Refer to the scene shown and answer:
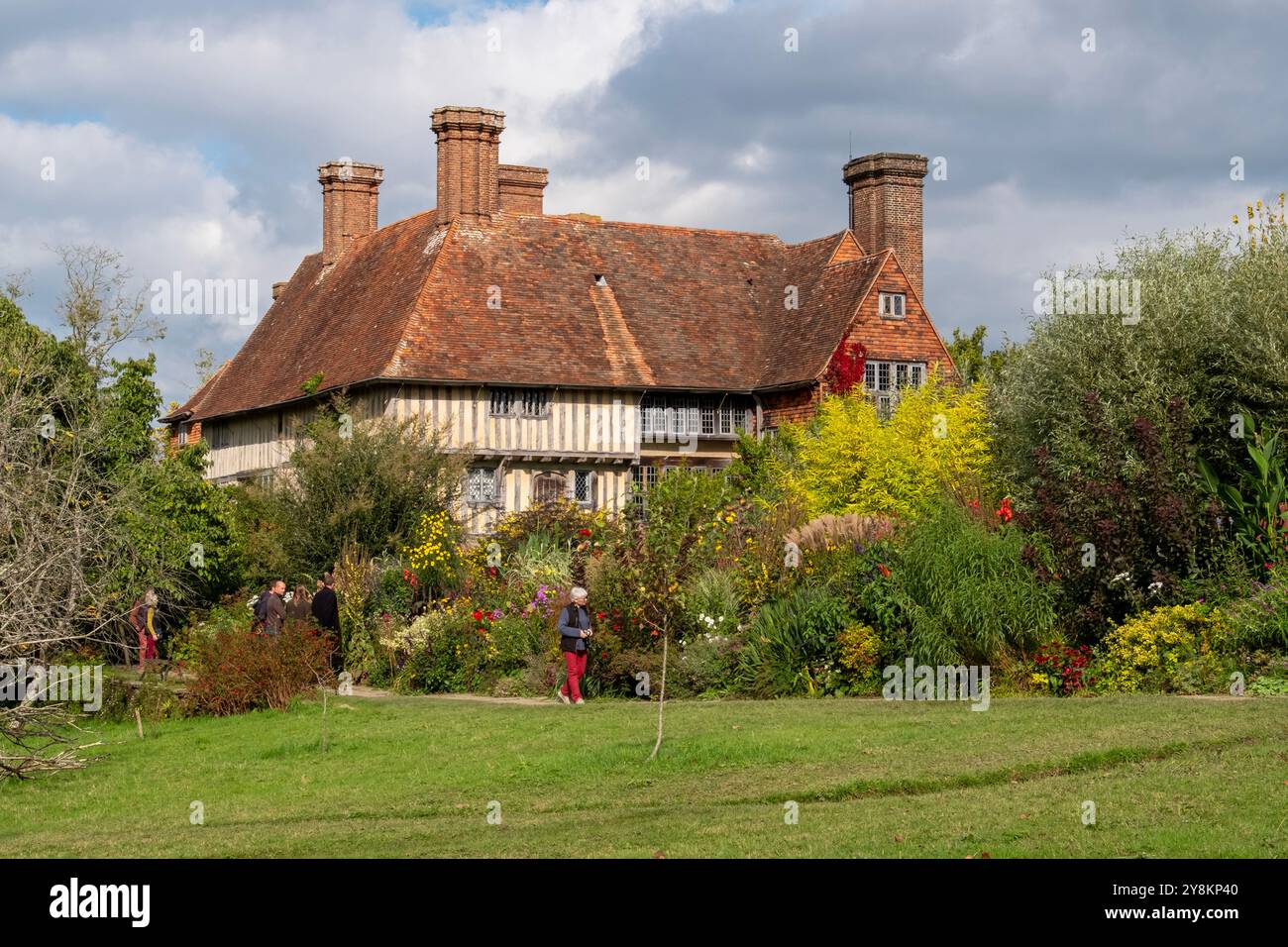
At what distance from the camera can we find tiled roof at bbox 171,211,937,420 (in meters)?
36.8

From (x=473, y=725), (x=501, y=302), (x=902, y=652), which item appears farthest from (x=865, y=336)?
(x=473, y=725)

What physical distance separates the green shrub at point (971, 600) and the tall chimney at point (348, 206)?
3233 centimetres

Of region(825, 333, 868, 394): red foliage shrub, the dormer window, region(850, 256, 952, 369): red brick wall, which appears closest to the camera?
region(825, 333, 868, 394): red foliage shrub

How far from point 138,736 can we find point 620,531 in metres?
6.97

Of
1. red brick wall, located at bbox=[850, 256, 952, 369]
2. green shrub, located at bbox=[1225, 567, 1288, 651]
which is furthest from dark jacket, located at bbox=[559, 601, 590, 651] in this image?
red brick wall, located at bbox=[850, 256, 952, 369]

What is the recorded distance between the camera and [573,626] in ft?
64.2

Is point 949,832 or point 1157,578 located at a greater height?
point 1157,578

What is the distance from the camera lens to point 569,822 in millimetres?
11414

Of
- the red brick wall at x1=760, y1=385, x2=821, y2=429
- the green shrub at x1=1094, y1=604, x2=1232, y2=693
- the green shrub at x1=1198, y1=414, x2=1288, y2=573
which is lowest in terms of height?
the green shrub at x1=1094, y1=604, x2=1232, y2=693

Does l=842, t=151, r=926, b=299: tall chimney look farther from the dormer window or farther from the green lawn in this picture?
the green lawn

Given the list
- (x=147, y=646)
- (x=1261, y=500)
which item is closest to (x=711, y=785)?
(x=1261, y=500)

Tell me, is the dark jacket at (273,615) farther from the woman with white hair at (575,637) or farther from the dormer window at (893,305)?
the dormer window at (893,305)

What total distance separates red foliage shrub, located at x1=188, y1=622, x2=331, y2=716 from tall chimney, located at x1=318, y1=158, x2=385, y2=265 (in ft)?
92.5
